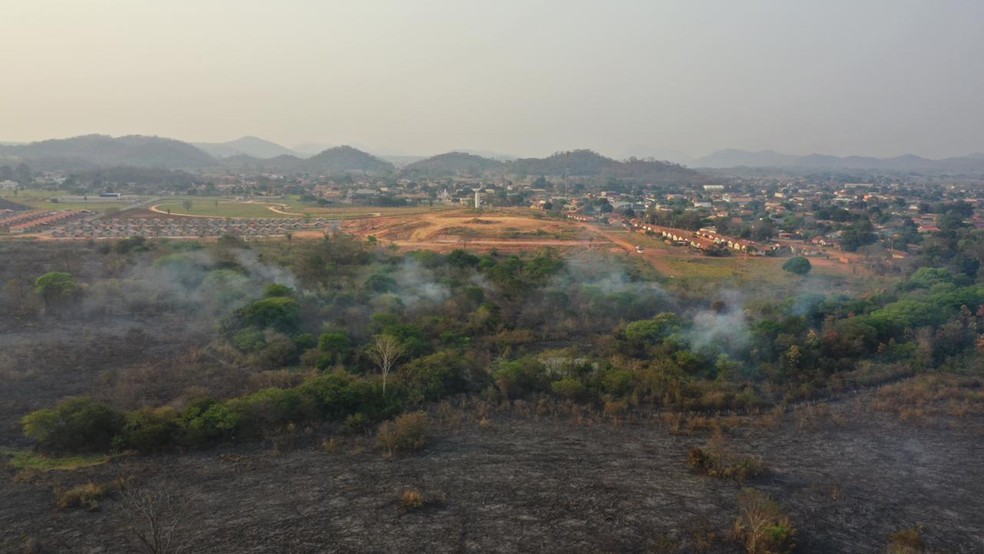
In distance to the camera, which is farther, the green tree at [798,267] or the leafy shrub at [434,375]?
the green tree at [798,267]

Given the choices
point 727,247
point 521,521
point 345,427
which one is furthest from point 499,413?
point 727,247

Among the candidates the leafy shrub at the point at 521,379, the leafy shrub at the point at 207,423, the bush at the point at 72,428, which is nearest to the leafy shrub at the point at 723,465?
the leafy shrub at the point at 521,379

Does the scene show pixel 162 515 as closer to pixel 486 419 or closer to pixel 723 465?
pixel 486 419

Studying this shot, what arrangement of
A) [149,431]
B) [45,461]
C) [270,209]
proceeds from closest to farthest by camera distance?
[45,461] < [149,431] < [270,209]

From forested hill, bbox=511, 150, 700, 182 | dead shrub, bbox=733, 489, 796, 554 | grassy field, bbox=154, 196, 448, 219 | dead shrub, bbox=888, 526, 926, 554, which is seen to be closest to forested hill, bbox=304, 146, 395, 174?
forested hill, bbox=511, 150, 700, 182

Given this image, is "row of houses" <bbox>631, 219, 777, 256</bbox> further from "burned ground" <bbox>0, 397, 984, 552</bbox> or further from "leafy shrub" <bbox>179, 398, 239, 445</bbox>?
"leafy shrub" <bbox>179, 398, 239, 445</bbox>

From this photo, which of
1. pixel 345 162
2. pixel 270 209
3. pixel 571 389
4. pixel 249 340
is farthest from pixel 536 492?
pixel 345 162

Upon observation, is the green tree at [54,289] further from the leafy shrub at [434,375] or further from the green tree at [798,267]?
the green tree at [798,267]
